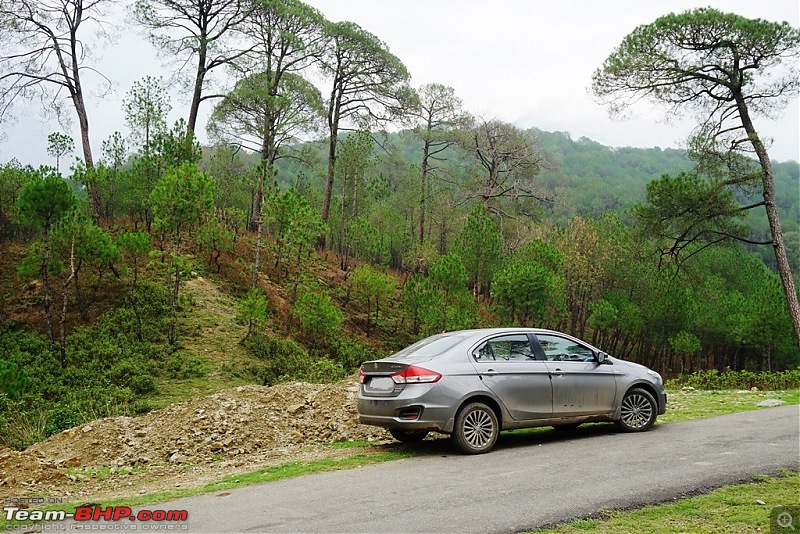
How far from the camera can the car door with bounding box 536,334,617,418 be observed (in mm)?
8484

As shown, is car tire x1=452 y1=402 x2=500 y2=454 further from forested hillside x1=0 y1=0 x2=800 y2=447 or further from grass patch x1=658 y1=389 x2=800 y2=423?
forested hillside x1=0 y1=0 x2=800 y2=447

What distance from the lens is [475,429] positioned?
7.87 m

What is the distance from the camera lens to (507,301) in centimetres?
2725

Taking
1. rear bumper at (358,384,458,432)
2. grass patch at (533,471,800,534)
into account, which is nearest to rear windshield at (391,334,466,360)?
rear bumper at (358,384,458,432)

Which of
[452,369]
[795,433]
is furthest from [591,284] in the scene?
[452,369]

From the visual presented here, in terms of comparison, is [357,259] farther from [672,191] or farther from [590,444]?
[590,444]

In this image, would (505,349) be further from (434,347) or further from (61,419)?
(61,419)

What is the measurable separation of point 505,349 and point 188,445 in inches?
190

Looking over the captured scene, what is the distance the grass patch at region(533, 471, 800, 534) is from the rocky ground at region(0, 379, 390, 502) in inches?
165

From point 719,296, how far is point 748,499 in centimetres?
3631

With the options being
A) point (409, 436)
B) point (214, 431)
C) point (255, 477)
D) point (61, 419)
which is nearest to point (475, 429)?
point (409, 436)

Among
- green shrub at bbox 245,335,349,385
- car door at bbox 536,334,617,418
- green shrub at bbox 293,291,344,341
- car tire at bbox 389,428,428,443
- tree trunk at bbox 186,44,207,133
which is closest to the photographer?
car door at bbox 536,334,617,418

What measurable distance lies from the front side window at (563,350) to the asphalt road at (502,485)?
3.76 ft

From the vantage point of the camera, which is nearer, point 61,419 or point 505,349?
point 505,349
